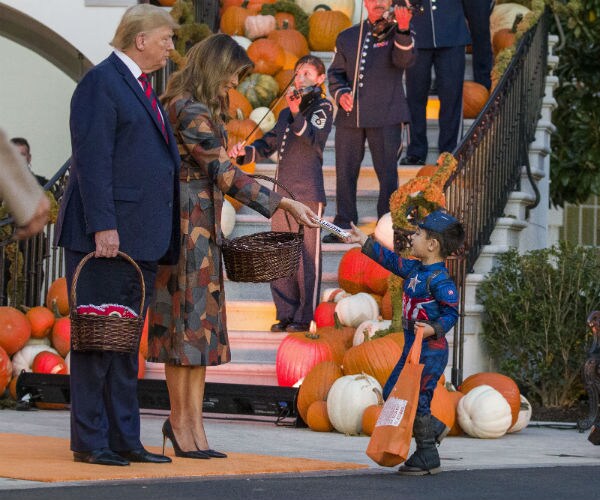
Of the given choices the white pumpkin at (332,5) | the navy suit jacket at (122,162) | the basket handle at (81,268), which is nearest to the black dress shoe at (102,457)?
the basket handle at (81,268)

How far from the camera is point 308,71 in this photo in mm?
8586

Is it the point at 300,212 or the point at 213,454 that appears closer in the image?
the point at 300,212

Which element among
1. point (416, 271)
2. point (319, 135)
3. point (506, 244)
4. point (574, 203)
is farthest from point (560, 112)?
point (416, 271)

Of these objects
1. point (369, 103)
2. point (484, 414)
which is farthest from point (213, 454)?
point (369, 103)

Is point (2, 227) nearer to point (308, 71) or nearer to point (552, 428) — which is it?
point (308, 71)

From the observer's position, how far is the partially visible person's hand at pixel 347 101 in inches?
361

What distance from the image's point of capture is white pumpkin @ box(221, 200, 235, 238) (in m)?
9.64

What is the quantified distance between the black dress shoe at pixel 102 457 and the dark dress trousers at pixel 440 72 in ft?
17.7

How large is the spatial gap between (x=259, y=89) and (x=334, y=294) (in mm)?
2881

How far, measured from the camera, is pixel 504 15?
11938 millimetres

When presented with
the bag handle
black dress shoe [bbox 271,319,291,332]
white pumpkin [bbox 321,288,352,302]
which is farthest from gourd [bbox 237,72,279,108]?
the bag handle

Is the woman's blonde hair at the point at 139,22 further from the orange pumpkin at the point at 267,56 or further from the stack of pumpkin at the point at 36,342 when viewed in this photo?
the orange pumpkin at the point at 267,56

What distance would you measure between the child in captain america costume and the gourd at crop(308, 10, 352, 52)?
6.58m

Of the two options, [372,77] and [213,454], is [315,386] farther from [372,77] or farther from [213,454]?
[372,77]
